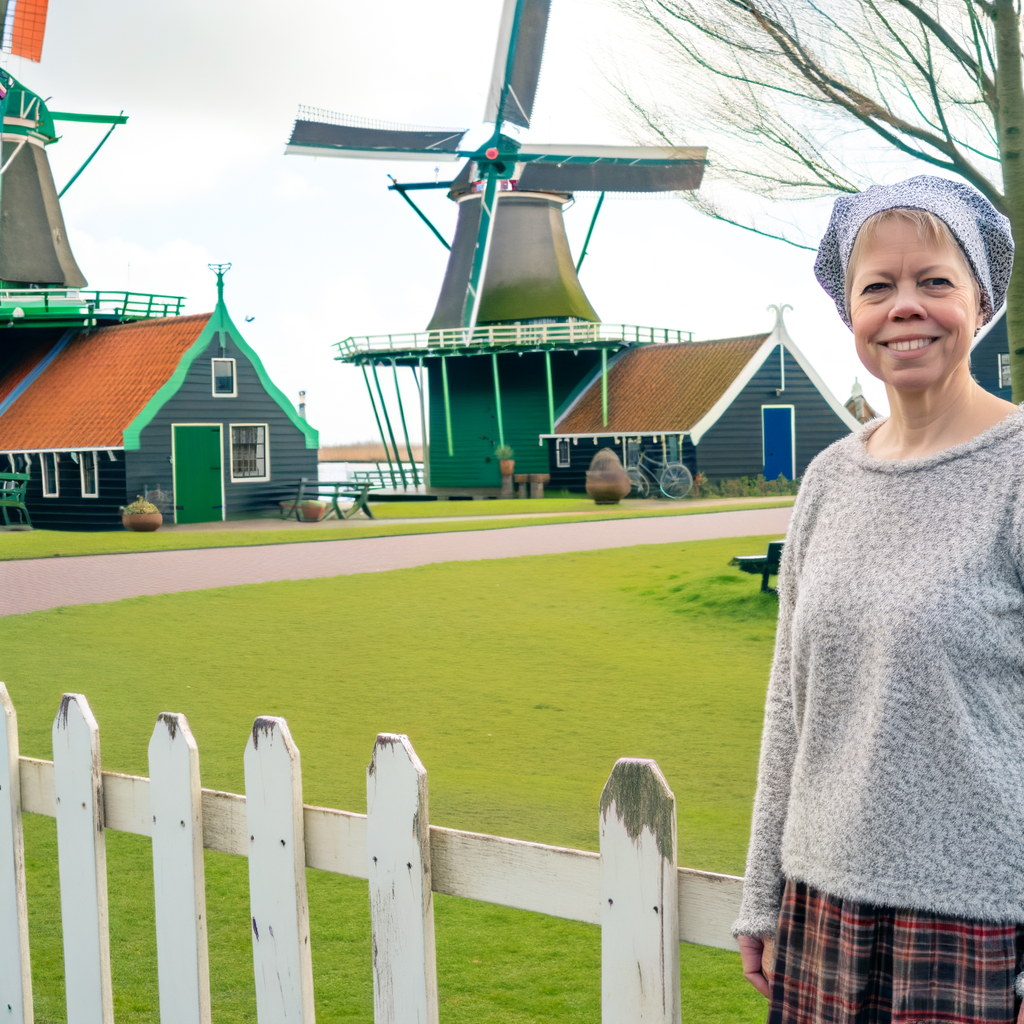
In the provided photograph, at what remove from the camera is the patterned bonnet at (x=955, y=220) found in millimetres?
1577

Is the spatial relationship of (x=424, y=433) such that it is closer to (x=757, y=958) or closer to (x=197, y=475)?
(x=197, y=475)

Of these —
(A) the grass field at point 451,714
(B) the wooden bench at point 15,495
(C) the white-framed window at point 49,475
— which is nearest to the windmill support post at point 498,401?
(C) the white-framed window at point 49,475

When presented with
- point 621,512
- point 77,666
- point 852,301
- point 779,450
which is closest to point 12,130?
point 621,512

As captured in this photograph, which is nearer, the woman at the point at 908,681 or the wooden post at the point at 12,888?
the woman at the point at 908,681

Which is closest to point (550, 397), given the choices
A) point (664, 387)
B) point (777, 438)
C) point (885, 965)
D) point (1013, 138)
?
point (664, 387)

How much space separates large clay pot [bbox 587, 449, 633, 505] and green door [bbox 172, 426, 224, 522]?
834cm

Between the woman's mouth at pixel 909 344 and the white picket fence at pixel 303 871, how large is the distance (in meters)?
0.69

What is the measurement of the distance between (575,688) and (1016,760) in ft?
18.8

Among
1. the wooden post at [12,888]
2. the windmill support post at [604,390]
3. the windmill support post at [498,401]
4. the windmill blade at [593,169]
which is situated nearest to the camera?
the wooden post at [12,888]

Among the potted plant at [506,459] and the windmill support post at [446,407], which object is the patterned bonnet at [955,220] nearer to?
the potted plant at [506,459]

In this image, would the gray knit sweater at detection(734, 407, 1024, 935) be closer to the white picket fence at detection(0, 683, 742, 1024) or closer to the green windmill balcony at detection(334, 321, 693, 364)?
the white picket fence at detection(0, 683, 742, 1024)

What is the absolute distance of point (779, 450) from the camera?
30156 millimetres

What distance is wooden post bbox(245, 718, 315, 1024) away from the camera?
2059 mm

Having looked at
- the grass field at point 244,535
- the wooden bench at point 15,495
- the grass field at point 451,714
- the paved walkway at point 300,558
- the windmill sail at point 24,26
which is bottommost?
the grass field at point 451,714
